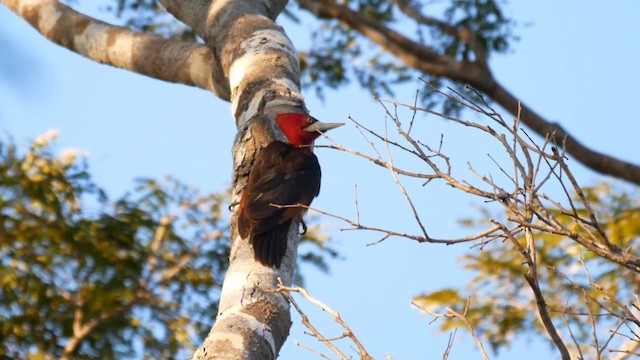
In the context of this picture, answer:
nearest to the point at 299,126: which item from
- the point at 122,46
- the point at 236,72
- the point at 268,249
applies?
the point at 236,72

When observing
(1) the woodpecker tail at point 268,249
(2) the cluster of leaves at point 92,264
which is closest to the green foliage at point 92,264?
(2) the cluster of leaves at point 92,264

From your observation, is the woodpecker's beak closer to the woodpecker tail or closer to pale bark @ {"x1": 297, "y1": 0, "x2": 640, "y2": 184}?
the woodpecker tail

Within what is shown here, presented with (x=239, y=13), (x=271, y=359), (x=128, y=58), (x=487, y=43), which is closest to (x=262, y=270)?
(x=271, y=359)

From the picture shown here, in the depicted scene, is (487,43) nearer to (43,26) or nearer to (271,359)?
(43,26)

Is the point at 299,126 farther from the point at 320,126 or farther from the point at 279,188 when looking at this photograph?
the point at 279,188

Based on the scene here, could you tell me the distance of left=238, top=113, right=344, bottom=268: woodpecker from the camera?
352 cm

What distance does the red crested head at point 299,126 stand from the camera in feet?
13.6

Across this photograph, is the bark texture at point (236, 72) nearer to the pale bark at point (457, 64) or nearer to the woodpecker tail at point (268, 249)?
the woodpecker tail at point (268, 249)

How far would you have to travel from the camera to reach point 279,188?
3951 millimetres

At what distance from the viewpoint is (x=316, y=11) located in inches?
320

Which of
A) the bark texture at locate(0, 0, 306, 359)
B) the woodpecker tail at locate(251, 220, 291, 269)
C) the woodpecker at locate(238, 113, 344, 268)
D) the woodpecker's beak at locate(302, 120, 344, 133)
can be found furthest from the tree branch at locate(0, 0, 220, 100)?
the woodpecker tail at locate(251, 220, 291, 269)

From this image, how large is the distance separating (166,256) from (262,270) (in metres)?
3.55

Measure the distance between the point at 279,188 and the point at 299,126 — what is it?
0.43 m

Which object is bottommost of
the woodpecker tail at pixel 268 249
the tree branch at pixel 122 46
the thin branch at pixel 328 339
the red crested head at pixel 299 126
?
the thin branch at pixel 328 339
